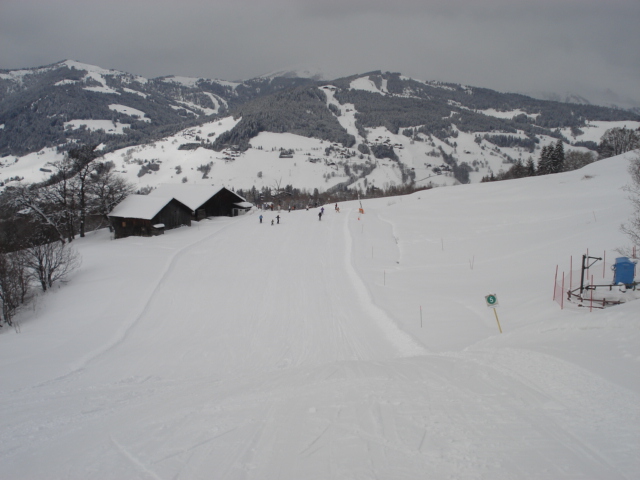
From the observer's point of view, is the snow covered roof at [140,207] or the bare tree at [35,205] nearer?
the bare tree at [35,205]

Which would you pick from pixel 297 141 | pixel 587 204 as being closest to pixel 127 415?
pixel 587 204

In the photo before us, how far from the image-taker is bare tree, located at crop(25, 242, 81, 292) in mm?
23456

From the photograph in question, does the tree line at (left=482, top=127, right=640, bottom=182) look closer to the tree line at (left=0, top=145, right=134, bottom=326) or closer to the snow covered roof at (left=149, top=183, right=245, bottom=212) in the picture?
the snow covered roof at (left=149, top=183, right=245, bottom=212)

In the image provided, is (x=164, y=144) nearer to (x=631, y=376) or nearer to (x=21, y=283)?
(x=21, y=283)

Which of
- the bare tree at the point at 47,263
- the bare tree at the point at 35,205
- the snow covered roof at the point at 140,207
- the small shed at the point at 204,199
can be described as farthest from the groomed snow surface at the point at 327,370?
the small shed at the point at 204,199

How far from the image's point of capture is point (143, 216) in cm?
3903

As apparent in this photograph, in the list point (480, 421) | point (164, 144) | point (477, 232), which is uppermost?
point (164, 144)

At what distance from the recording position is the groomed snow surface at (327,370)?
5578 millimetres

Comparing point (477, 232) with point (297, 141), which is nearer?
point (477, 232)

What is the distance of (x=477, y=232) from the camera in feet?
107

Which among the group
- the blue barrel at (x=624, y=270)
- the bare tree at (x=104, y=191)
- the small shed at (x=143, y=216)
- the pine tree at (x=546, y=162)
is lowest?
the blue barrel at (x=624, y=270)

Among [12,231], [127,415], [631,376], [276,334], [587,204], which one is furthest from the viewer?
[12,231]

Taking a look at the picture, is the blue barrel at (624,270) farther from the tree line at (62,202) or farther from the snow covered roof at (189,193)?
the snow covered roof at (189,193)

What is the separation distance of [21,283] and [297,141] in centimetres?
17362
